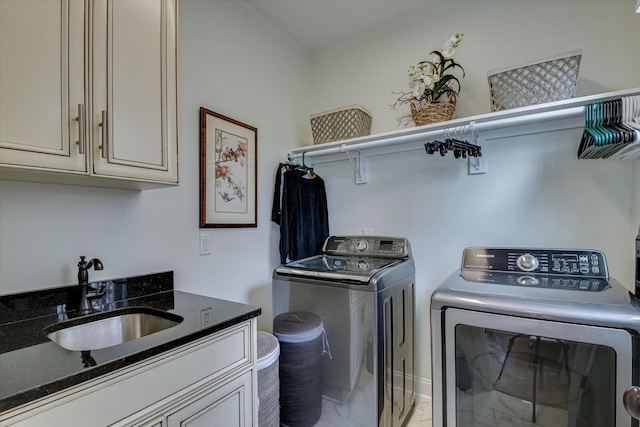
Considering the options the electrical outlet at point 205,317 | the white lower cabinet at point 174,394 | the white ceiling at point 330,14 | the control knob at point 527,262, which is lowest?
A: the white lower cabinet at point 174,394

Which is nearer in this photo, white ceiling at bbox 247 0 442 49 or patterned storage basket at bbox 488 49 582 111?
patterned storage basket at bbox 488 49 582 111

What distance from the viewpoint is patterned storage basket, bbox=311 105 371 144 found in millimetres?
2193

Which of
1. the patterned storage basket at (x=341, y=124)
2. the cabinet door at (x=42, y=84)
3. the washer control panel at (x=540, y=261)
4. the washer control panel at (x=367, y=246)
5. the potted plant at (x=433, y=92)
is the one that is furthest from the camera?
the patterned storage basket at (x=341, y=124)

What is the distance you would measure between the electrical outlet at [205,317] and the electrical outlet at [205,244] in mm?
584

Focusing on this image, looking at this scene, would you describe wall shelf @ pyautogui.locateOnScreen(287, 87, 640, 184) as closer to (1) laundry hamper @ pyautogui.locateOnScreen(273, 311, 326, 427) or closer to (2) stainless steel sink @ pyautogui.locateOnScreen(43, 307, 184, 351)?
(1) laundry hamper @ pyautogui.locateOnScreen(273, 311, 326, 427)

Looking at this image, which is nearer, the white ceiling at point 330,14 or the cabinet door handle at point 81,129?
the cabinet door handle at point 81,129

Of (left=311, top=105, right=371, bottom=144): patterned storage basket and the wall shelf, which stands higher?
(left=311, top=105, right=371, bottom=144): patterned storage basket

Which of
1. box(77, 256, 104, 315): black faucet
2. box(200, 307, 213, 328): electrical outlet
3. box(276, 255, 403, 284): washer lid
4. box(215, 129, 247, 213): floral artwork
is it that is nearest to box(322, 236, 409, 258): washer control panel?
box(276, 255, 403, 284): washer lid

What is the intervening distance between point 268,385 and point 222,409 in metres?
0.47

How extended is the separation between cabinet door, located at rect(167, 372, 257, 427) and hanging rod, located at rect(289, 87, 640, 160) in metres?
1.57

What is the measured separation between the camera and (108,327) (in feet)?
4.04

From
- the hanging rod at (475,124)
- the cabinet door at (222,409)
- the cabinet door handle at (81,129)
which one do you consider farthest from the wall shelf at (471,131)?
the cabinet door at (222,409)

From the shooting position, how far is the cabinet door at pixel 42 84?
0.88 meters

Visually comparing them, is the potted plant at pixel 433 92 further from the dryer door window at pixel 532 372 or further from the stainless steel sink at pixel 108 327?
the stainless steel sink at pixel 108 327
